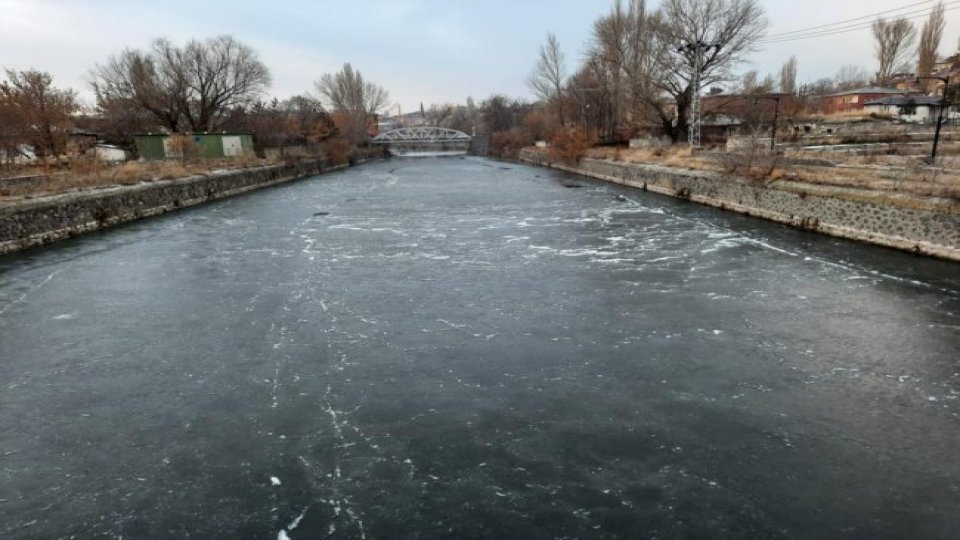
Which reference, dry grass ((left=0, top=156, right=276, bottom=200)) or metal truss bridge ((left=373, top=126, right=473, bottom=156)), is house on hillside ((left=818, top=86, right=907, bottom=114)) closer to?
metal truss bridge ((left=373, top=126, right=473, bottom=156))

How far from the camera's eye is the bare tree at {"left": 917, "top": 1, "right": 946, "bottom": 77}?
2395 inches

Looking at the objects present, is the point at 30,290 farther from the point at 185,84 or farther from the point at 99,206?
the point at 185,84

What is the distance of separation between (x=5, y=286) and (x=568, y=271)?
13164 mm

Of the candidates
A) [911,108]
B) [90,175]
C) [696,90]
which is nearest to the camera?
[90,175]

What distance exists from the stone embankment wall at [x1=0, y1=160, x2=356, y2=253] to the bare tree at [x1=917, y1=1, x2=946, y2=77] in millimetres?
71197

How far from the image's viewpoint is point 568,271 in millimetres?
A: 13688

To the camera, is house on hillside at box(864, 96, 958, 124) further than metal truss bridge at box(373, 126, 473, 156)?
No

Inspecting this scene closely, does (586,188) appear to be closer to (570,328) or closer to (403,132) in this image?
(570,328)

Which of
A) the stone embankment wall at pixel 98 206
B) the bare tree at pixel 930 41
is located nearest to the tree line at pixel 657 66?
the bare tree at pixel 930 41

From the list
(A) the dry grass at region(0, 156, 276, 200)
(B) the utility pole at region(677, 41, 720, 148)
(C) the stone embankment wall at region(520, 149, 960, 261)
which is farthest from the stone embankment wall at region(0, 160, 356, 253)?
(B) the utility pole at region(677, 41, 720, 148)

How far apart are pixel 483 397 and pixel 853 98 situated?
69.3 meters

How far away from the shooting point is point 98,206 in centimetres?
2080

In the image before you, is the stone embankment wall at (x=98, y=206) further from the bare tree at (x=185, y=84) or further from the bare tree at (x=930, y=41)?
the bare tree at (x=930, y=41)

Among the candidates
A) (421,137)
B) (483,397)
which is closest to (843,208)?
(483,397)
